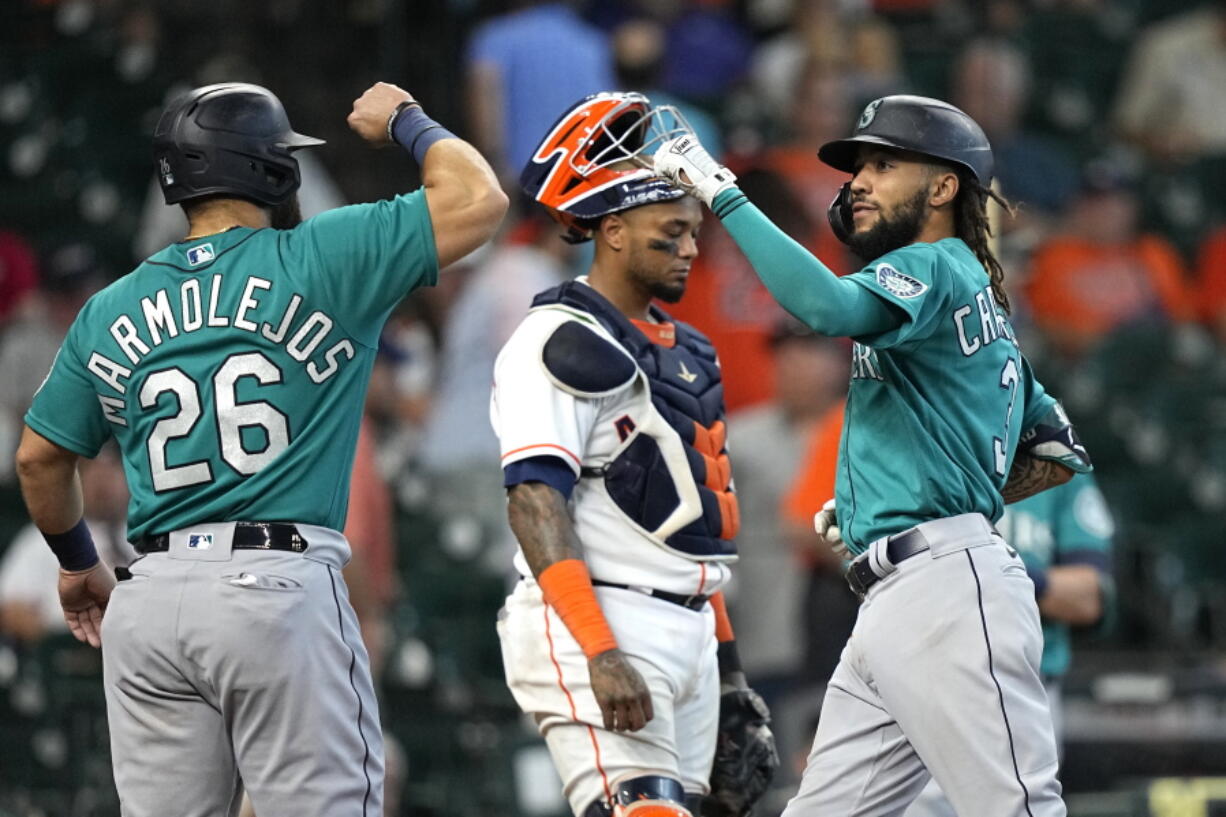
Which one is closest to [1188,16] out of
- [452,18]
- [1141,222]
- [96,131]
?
[1141,222]

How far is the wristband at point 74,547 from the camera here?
4.62 meters

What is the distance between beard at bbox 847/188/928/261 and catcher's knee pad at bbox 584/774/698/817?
1.31 meters

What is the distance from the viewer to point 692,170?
424 centimetres

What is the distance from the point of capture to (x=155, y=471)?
421 cm

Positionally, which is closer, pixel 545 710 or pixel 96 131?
pixel 545 710

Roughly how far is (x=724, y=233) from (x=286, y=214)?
452 centimetres

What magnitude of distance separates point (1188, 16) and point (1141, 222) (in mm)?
1660

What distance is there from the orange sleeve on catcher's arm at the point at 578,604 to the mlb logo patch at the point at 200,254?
1049 mm

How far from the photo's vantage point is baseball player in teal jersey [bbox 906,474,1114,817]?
5.80 meters

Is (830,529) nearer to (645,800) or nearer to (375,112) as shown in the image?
(645,800)

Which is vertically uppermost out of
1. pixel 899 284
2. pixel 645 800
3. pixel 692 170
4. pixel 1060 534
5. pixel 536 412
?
pixel 692 170

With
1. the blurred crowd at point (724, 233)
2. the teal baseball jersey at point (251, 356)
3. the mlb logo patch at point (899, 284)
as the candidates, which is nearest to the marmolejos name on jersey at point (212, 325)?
the teal baseball jersey at point (251, 356)

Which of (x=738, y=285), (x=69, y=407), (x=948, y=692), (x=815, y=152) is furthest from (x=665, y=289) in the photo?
(x=815, y=152)

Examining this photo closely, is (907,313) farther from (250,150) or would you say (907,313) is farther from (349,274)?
(250,150)
